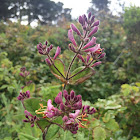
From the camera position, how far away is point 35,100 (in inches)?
25.8

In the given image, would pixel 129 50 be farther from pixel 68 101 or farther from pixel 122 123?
pixel 68 101

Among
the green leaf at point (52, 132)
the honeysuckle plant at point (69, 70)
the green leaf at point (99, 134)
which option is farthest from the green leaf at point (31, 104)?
the green leaf at point (99, 134)

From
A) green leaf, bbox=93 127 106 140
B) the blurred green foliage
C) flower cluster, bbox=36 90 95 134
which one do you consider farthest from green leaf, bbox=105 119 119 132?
flower cluster, bbox=36 90 95 134

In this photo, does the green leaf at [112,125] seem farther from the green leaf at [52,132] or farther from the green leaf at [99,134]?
the green leaf at [52,132]

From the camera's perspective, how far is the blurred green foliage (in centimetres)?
105

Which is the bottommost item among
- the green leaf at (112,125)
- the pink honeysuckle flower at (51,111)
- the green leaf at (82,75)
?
the green leaf at (112,125)

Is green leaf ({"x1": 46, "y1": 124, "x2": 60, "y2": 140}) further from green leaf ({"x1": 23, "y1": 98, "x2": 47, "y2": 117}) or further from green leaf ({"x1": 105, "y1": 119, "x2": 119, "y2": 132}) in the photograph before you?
green leaf ({"x1": 105, "y1": 119, "x2": 119, "y2": 132})

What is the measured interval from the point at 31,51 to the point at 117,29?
3.35 metres

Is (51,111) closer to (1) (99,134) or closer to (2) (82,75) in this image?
(2) (82,75)

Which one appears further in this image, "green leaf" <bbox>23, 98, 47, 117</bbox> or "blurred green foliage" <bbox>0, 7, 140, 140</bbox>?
"blurred green foliage" <bbox>0, 7, 140, 140</bbox>

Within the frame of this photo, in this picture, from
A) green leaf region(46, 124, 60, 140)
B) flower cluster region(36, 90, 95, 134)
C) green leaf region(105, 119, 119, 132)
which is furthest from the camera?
green leaf region(105, 119, 119, 132)

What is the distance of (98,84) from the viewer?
8.91 feet

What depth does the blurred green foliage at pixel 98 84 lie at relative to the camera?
1.05 m

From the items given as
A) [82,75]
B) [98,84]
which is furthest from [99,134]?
[98,84]
